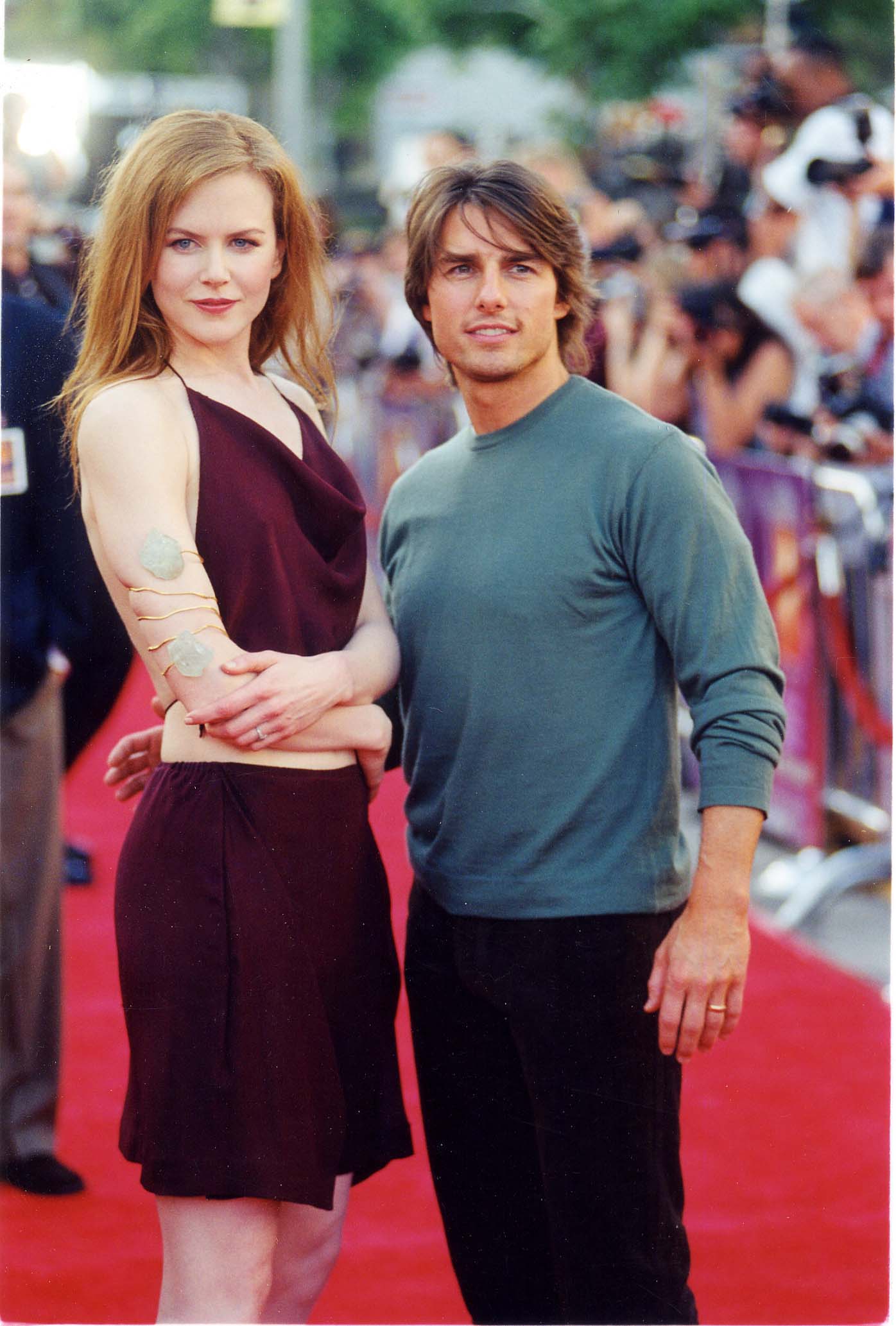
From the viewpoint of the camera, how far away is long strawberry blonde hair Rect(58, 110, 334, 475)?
2158 millimetres

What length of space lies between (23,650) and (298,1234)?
157 centimetres

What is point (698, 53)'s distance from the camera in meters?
19.3

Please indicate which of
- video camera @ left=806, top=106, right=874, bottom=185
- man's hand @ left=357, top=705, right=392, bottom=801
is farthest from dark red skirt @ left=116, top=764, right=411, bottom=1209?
video camera @ left=806, top=106, right=874, bottom=185

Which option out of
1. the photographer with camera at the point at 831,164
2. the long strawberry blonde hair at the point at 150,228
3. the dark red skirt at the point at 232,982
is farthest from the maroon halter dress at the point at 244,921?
the photographer with camera at the point at 831,164

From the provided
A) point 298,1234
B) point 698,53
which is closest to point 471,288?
point 298,1234

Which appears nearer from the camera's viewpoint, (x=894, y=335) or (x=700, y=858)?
(x=700, y=858)

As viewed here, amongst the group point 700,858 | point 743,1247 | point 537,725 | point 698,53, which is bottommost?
point 743,1247

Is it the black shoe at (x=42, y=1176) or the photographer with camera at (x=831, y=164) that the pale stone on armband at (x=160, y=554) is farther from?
the photographer with camera at (x=831, y=164)

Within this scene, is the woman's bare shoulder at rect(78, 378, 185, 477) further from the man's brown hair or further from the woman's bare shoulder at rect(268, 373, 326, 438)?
the man's brown hair

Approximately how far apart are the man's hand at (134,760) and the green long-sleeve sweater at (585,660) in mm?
431

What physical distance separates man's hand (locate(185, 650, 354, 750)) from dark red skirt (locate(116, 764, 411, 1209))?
0.07 meters

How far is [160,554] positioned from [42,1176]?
1.90 meters

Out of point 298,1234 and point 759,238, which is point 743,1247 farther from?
point 759,238

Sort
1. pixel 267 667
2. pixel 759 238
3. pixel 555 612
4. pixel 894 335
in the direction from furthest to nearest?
pixel 759 238, pixel 894 335, pixel 555 612, pixel 267 667
